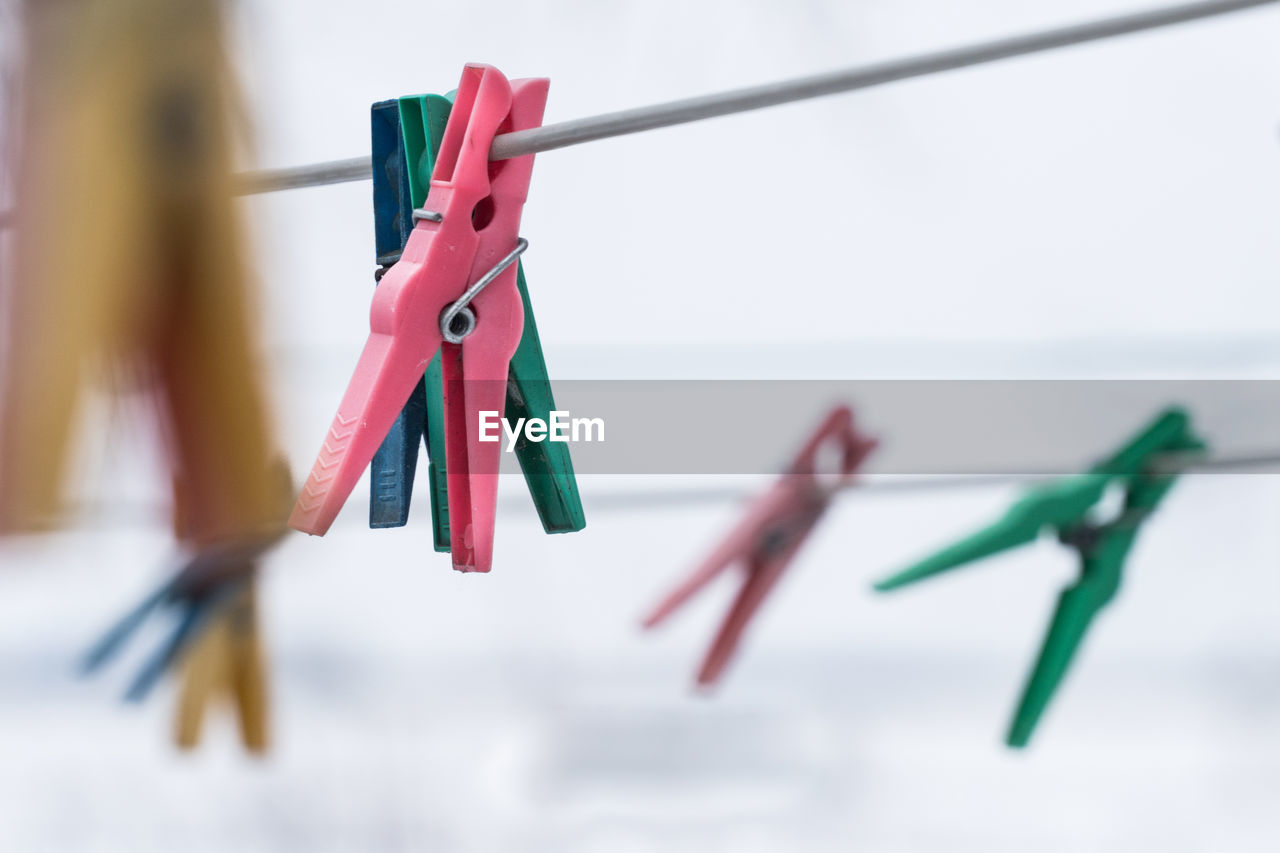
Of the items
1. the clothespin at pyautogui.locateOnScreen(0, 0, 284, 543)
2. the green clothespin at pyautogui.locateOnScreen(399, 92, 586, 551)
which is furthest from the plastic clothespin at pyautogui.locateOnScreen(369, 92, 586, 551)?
the clothespin at pyautogui.locateOnScreen(0, 0, 284, 543)

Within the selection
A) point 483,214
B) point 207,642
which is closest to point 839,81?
point 483,214

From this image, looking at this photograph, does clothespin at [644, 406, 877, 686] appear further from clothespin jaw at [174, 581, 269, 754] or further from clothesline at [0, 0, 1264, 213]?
clothesline at [0, 0, 1264, 213]

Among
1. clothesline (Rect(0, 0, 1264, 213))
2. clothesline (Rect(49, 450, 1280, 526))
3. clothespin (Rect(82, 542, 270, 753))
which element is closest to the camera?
clothesline (Rect(0, 0, 1264, 213))

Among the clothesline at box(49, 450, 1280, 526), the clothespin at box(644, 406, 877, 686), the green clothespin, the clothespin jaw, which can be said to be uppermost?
the green clothespin

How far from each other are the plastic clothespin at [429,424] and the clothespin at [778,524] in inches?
13.4

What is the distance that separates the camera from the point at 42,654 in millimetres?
1768

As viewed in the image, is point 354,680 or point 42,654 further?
point 42,654

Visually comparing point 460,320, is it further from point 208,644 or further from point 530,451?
point 208,644

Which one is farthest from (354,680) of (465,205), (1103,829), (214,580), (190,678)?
(465,205)

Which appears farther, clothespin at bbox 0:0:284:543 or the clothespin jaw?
the clothespin jaw

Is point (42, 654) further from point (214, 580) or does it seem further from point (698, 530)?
point (214, 580)

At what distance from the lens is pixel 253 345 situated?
2.37 feet

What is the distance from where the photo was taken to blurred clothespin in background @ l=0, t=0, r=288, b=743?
65cm

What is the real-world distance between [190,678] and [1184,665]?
1.17 metres
